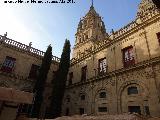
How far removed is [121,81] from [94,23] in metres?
22.6

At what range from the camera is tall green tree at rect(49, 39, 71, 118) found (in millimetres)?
19125

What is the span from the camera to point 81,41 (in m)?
36.2

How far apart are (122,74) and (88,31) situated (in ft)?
69.0

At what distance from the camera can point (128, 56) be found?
16875 mm

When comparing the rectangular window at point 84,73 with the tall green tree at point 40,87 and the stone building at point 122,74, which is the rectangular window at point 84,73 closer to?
the stone building at point 122,74

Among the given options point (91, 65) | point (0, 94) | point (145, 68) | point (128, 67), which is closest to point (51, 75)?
point (91, 65)

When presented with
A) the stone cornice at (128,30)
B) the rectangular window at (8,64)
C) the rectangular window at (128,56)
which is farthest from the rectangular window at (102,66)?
the rectangular window at (8,64)

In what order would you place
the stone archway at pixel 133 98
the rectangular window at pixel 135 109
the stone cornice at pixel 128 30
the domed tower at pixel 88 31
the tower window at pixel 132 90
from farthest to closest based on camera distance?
1. the domed tower at pixel 88 31
2. the stone cornice at pixel 128 30
3. the tower window at pixel 132 90
4. the rectangular window at pixel 135 109
5. the stone archway at pixel 133 98

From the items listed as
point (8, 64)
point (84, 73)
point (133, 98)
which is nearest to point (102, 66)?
point (84, 73)

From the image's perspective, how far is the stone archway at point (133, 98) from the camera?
1366 cm

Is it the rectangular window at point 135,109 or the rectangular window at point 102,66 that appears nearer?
the rectangular window at point 135,109

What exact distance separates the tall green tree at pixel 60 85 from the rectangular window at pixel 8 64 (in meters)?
6.44

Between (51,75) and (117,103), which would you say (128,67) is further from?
(51,75)

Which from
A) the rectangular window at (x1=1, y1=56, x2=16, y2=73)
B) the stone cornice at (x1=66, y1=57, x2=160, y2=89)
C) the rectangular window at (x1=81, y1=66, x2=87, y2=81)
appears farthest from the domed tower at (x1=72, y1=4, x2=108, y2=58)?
the rectangular window at (x1=1, y1=56, x2=16, y2=73)
